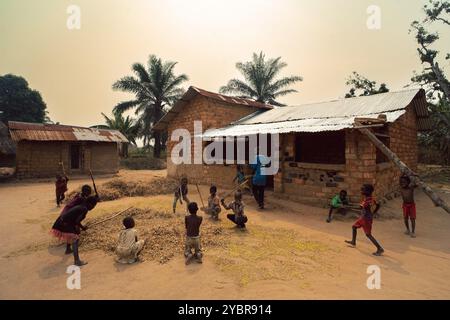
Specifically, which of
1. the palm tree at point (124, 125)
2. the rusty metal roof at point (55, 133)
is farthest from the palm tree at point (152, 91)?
the rusty metal roof at point (55, 133)

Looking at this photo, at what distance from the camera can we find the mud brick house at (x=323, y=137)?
6824mm

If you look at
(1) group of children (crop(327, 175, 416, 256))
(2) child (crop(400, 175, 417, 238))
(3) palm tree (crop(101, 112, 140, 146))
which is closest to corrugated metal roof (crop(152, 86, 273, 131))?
(1) group of children (crop(327, 175, 416, 256))

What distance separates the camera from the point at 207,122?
11.5 m

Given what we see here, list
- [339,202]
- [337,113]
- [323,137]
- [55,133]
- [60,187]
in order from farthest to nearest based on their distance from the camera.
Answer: [55,133] < [323,137] < [337,113] < [60,187] < [339,202]

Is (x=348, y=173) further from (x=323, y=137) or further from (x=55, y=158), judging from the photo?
(x=55, y=158)

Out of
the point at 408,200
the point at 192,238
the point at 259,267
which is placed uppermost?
the point at 408,200

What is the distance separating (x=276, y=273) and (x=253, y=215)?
341 cm

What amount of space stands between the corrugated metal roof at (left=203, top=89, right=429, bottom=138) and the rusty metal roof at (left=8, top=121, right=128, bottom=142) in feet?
30.0

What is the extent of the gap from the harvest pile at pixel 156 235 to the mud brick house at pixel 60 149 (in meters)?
8.16

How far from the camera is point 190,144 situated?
476 inches

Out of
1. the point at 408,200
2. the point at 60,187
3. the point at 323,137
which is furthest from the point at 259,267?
the point at 323,137

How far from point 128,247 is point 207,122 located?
8.28m
